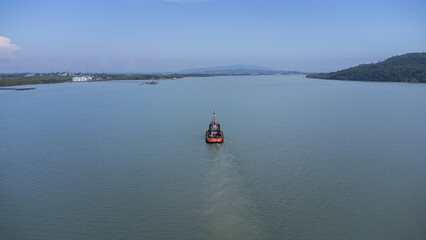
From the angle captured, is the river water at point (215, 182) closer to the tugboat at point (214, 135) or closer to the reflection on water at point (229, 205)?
the reflection on water at point (229, 205)

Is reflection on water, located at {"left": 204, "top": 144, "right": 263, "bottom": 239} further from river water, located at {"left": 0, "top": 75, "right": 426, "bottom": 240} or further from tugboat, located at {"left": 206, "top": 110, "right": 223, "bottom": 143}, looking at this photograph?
tugboat, located at {"left": 206, "top": 110, "right": 223, "bottom": 143}

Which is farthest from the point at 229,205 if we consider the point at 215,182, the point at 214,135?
the point at 214,135

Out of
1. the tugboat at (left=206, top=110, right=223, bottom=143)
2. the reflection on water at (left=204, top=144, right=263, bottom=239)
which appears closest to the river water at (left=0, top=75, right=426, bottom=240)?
the reflection on water at (left=204, top=144, right=263, bottom=239)

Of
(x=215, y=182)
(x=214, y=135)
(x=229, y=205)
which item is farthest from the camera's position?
(x=214, y=135)

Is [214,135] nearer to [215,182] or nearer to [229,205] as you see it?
[215,182]

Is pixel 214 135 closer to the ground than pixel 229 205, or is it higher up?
higher up

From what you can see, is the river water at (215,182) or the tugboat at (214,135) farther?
the tugboat at (214,135)

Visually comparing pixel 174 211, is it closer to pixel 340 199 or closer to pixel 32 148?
pixel 340 199

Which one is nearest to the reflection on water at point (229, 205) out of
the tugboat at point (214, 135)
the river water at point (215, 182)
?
the river water at point (215, 182)
